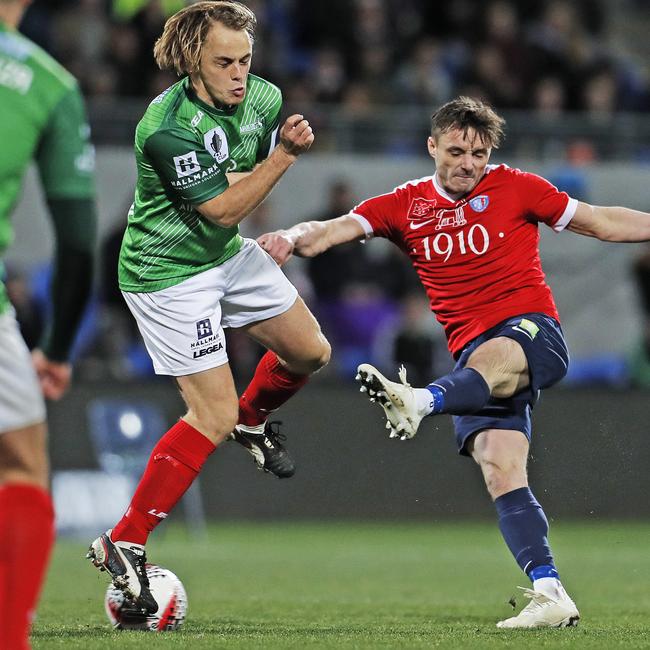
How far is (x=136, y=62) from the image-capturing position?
14234 millimetres

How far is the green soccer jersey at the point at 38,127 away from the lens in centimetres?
393

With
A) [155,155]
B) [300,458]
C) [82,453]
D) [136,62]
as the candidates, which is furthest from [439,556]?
[136,62]

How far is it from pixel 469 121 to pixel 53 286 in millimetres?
2840

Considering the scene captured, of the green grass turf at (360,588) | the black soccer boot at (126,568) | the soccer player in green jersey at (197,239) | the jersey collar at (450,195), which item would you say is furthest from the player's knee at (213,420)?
the jersey collar at (450,195)

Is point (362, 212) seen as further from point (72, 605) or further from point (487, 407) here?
Result: point (72, 605)

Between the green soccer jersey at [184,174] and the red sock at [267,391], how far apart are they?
0.75m

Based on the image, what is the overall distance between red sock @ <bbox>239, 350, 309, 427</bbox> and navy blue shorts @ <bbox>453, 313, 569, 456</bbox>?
0.96 m

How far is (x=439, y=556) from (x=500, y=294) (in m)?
4.67

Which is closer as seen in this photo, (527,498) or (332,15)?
(527,498)

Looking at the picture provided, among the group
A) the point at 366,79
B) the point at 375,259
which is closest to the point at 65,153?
the point at 375,259

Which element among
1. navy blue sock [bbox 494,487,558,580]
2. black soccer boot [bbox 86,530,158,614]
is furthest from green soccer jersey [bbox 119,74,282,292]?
navy blue sock [bbox 494,487,558,580]

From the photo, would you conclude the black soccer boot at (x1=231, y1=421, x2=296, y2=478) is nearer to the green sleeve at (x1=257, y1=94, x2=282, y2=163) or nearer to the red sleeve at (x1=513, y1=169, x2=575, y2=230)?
the green sleeve at (x1=257, y1=94, x2=282, y2=163)

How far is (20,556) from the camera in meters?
3.93

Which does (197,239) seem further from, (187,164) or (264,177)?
(264,177)
